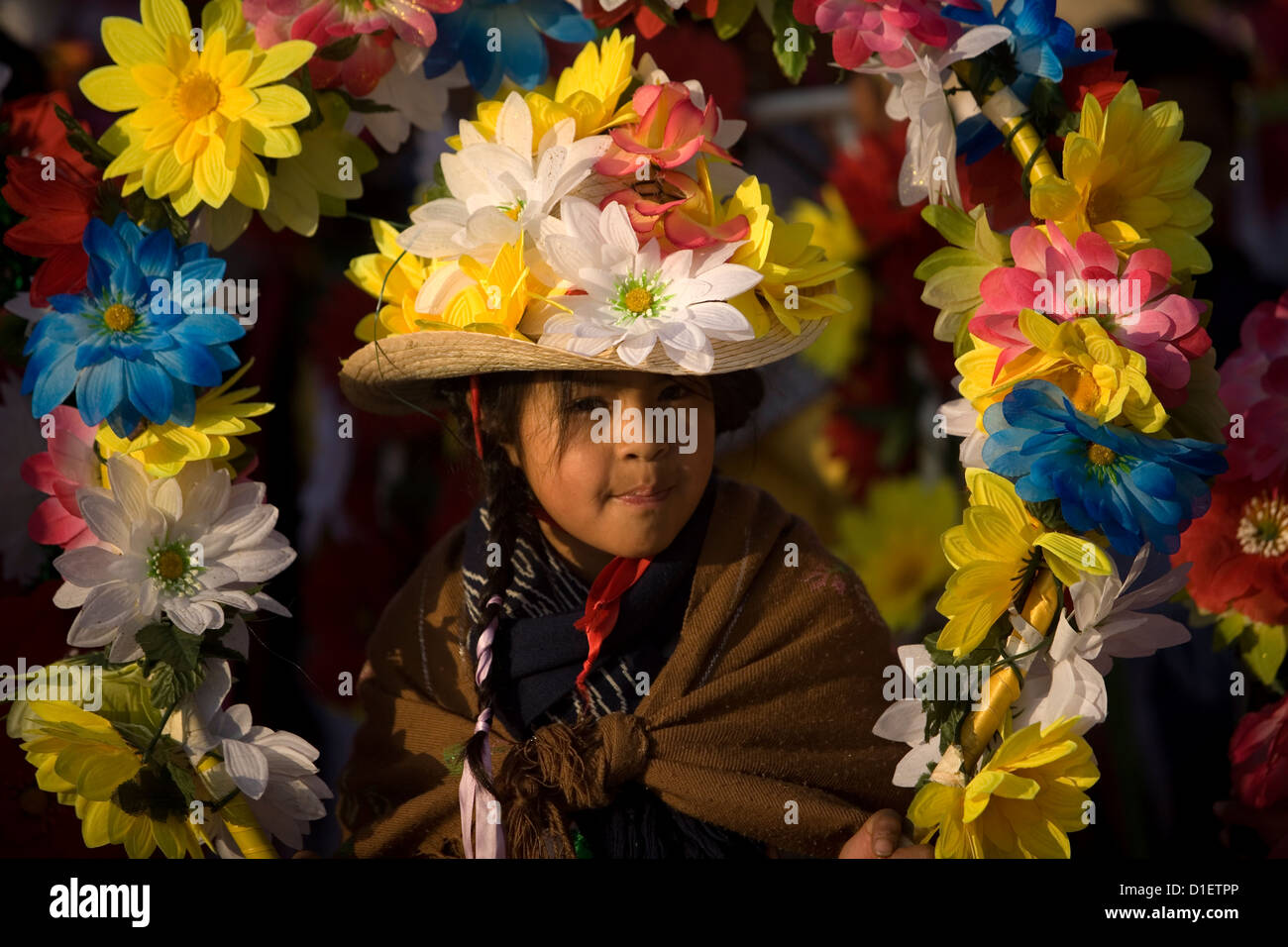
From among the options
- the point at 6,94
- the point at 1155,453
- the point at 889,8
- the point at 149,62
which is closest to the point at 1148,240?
the point at 1155,453

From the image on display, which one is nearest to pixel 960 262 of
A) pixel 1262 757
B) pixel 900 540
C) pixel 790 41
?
pixel 790 41

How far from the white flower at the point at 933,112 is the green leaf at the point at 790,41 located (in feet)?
0.36

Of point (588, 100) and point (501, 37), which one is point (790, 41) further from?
point (501, 37)

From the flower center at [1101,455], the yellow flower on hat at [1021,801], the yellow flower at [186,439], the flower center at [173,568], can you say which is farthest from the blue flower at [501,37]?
the yellow flower on hat at [1021,801]

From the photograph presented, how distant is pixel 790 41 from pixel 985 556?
0.75m

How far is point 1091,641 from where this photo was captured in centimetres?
160

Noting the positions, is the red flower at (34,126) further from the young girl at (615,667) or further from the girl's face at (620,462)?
the girl's face at (620,462)

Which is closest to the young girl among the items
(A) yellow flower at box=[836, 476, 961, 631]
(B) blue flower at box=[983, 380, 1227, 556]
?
(B) blue flower at box=[983, 380, 1227, 556]

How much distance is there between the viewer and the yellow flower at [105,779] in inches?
64.6

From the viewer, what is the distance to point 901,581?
2.83 metres

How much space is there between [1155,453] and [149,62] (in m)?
1.36

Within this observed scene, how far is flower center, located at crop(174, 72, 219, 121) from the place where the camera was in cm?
173

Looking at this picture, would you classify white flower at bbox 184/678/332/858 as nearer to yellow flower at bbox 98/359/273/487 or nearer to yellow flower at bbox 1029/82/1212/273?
yellow flower at bbox 98/359/273/487

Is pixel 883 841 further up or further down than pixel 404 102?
further down
